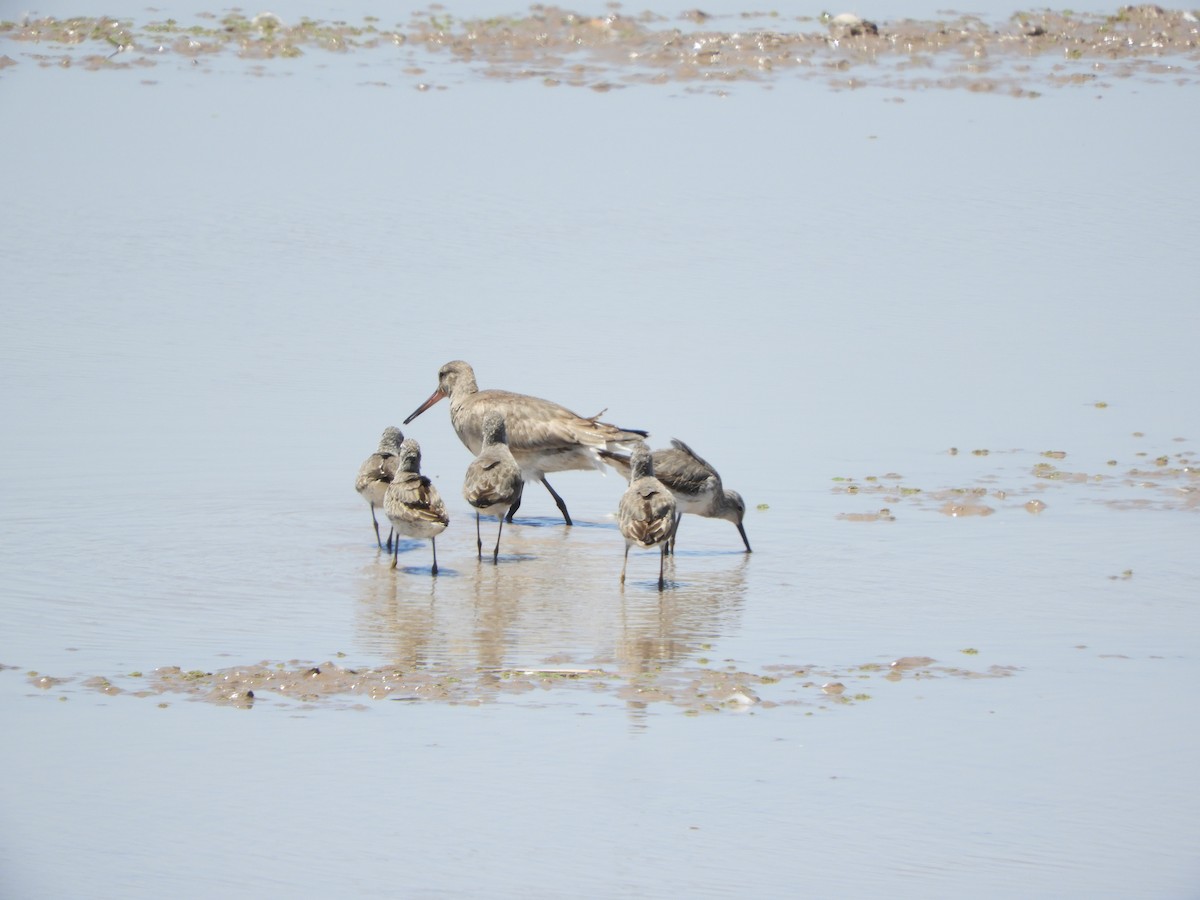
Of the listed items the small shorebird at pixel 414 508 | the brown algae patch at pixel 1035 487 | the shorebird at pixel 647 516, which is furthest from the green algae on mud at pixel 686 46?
the shorebird at pixel 647 516

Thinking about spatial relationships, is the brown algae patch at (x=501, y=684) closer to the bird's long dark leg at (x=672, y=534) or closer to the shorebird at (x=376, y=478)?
the bird's long dark leg at (x=672, y=534)

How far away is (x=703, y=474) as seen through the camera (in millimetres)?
11523

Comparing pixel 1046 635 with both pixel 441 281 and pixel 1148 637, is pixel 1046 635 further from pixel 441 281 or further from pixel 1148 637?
pixel 441 281

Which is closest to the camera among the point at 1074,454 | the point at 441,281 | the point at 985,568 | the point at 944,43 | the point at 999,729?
the point at 999,729

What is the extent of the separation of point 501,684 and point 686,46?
67.5 feet

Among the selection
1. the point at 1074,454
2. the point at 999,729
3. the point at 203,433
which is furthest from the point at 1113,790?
the point at 203,433

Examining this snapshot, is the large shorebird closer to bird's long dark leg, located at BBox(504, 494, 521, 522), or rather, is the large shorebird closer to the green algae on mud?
bird's long dark leg, located at BBox(504, 494, 521, 522)

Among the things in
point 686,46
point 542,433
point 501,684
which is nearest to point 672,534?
point 542,433

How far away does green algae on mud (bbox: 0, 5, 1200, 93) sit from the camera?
87.4 ft

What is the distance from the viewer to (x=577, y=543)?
12.0 meters

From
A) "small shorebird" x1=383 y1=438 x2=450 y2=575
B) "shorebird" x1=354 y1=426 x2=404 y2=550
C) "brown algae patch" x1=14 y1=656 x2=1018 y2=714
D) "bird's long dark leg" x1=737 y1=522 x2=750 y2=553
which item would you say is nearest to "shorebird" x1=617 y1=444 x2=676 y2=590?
"bird's long dark leg" x1=737 y1=522 x2=750 y2=553

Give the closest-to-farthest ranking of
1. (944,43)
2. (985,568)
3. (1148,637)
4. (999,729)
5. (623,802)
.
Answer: (623,802), (999,729), (1148,637), (985,568), (944,43)

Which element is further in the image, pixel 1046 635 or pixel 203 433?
pixel 203 433

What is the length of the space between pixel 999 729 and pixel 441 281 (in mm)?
9455
